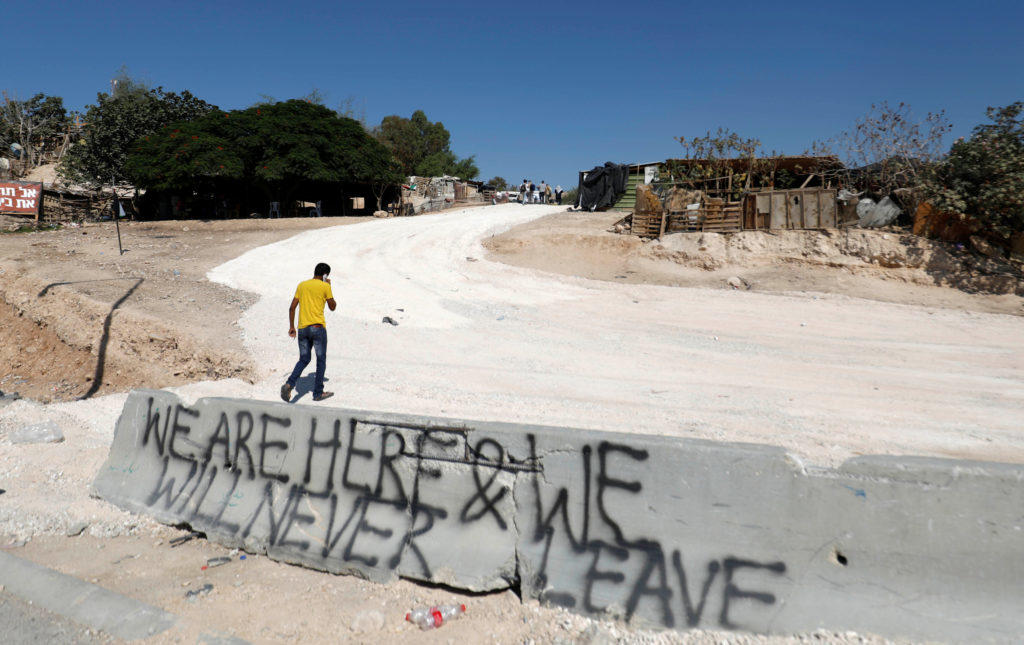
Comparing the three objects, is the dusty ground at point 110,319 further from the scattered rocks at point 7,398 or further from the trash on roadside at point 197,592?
the trash on roadside at point 197,592

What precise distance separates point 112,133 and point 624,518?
37.2 m

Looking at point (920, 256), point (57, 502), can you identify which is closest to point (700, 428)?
point (57, 502)

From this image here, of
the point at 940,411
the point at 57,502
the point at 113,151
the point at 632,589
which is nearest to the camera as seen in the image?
the point at 632,589

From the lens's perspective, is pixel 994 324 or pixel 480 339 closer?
pixel 480 339

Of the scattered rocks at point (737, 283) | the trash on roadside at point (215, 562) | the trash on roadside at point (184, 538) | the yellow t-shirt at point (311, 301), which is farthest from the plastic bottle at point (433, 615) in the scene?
the scattered rocks at point (737, 283)

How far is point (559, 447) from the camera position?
322 centimetres

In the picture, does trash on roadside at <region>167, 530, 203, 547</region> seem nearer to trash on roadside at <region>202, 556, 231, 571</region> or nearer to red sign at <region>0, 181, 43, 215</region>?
trash on roadside at <region>202, 556, 231, 571</region>

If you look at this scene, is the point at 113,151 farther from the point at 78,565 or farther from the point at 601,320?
the point at 78,565

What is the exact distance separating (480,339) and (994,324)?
10.2 meters

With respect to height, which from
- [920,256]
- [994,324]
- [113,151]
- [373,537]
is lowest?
[373,537]

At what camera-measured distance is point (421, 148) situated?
6228 cm

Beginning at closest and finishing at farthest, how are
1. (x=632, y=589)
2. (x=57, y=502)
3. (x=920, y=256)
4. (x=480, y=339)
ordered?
1. (x=632, y=589)
2. (x=57, y=502)
3. (x=480, y=339)
4. (x=920, y=256)

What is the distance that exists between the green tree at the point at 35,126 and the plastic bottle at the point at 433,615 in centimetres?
5003

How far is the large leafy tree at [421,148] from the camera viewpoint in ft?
191
